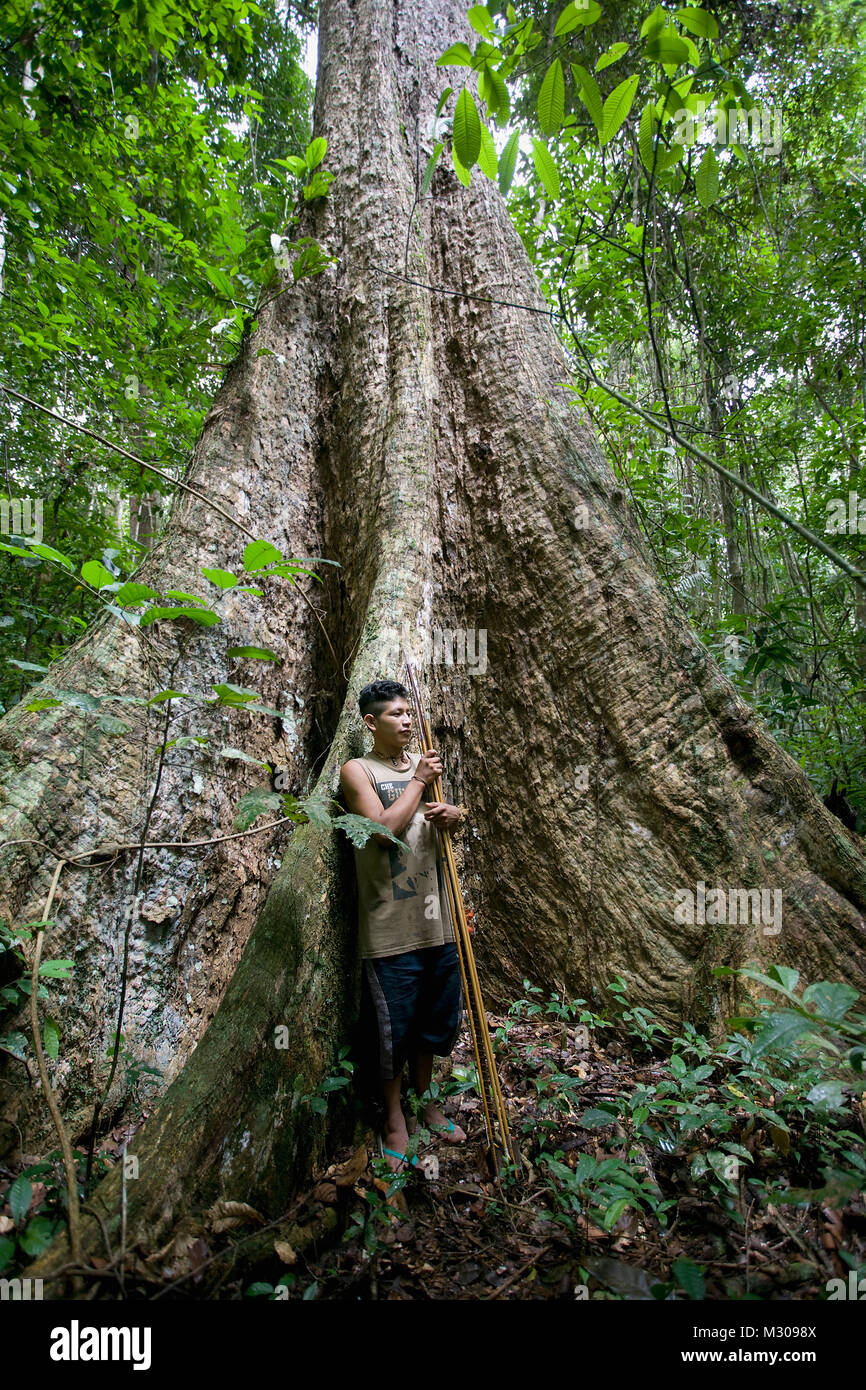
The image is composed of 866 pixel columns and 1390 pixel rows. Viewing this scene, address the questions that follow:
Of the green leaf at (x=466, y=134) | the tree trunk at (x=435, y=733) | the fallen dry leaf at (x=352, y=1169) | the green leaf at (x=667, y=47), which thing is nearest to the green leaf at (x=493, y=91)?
the green leaf at (x=466, y=134)

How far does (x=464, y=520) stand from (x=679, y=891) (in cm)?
225

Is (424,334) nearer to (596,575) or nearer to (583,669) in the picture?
(596,575)

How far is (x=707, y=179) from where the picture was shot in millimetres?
1568

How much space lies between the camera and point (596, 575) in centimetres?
322

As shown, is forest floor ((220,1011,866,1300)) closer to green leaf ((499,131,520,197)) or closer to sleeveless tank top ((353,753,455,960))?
sleeveless tank top ((353,753,455,960))

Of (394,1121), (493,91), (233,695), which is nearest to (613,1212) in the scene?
(394,1121)

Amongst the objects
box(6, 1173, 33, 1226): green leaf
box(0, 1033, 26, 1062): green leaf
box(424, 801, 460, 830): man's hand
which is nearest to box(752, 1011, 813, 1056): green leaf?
box(424, 801, 460, 830): man's hand

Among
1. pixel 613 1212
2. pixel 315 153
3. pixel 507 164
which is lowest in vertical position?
pixel 613 1212

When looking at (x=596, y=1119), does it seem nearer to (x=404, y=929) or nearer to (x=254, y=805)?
(x=404, y=929)

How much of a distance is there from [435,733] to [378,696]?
0.95m

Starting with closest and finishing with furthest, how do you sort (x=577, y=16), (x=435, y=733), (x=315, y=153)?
(x=577, y=16) → (x=435, y=733) → (x=315, y=153)

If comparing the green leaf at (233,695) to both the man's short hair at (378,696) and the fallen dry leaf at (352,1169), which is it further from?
the fallen dry leaf at (352,1169)

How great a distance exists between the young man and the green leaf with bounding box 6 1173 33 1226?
0.98m

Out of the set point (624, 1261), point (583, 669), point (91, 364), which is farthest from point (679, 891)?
point (91, 364)
